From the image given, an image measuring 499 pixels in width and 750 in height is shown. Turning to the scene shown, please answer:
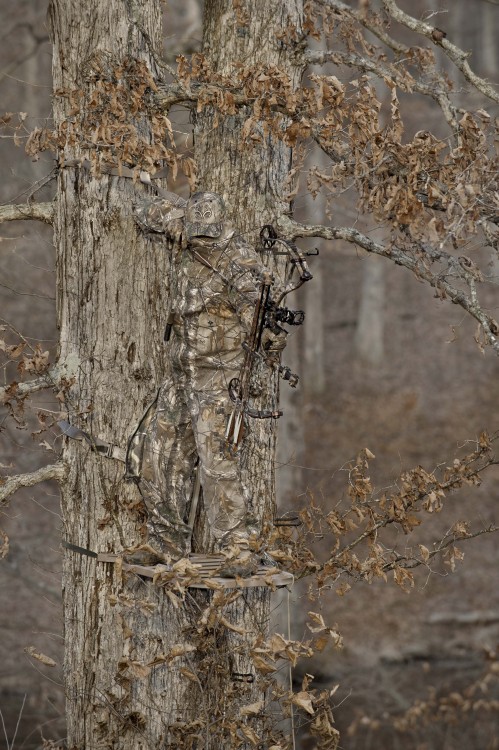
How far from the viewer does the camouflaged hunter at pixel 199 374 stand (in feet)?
17.7

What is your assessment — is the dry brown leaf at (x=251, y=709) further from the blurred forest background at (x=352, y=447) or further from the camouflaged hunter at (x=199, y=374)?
the blurred forest background at (x=352, y=447)

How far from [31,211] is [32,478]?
168cm

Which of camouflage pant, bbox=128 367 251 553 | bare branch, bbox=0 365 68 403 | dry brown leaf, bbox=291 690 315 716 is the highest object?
bare branch, bbox=0 365 68 403

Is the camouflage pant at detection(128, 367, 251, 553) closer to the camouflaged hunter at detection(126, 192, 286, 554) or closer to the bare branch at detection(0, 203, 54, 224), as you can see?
the camouflaged hunter at detection(126, 192, 286, 554)

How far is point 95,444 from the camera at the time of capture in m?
6.05

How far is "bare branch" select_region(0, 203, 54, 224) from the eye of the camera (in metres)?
6.16

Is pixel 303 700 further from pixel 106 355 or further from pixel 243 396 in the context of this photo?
pixel 106 355

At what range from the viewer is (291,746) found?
6.21 m

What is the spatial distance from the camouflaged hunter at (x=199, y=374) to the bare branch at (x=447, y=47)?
180cm

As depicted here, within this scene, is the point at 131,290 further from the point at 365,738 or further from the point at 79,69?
the point at 365,738

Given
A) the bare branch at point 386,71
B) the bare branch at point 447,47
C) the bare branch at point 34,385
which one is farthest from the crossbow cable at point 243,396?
the bare branch at point 447,47

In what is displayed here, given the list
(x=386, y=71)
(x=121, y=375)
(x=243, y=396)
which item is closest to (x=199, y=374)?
(x=243, y=396)

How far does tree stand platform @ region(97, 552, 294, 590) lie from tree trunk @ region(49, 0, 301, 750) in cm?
24

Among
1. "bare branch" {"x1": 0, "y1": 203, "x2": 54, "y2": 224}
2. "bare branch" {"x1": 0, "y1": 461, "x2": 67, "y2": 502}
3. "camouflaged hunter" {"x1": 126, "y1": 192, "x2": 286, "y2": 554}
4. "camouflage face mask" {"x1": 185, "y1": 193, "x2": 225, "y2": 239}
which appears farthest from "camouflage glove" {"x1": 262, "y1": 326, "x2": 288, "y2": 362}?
"bare branch" {"x1": 0, "y1": 203, "x2": 54, "y2": 224}
